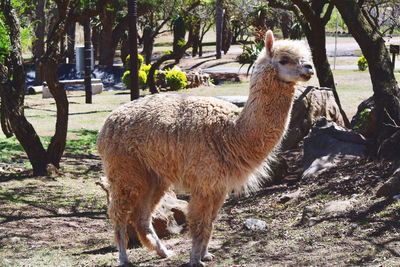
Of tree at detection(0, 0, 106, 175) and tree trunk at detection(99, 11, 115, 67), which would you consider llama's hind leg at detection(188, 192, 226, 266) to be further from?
tree trunk at detection(99, 11, 115, 67)

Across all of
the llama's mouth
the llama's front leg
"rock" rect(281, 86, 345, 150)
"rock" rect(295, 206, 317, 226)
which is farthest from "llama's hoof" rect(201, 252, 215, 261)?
"rock" rect(281, 86, 345, 150)

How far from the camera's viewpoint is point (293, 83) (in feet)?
17.1

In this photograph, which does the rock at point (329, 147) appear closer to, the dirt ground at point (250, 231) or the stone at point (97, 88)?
the dirt ground at point (250, 231)

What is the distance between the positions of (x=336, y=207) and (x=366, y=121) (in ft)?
14.0

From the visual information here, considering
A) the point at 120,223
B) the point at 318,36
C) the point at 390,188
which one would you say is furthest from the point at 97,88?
the point at 390,188

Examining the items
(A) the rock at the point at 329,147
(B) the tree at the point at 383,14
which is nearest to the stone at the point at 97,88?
(B) the tree at the point at 383,14

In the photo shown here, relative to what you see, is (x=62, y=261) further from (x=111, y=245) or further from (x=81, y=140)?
(x=81, y=140)

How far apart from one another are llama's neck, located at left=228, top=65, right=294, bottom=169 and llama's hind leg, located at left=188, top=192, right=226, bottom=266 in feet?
1.64

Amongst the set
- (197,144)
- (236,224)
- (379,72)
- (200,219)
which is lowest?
(236,224)

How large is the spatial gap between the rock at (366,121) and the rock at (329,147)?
0.89 metres

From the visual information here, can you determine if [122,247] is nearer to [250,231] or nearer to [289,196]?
[250,231]

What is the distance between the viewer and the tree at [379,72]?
27.1ft

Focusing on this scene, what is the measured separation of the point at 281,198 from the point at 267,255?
225 cm

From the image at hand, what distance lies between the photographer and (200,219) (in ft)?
17.9
